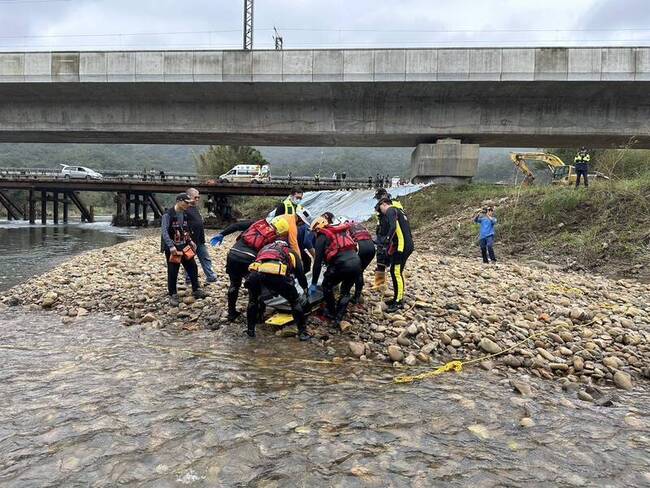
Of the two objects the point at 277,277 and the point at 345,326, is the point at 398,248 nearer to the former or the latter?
the point at 345,326

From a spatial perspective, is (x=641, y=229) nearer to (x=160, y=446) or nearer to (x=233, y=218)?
(x=160, y=446)

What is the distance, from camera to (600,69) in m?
19.0

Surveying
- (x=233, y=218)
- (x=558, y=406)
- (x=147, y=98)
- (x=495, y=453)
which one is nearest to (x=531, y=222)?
(x=558, y=406)

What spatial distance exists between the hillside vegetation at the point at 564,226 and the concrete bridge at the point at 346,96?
5.16 metres

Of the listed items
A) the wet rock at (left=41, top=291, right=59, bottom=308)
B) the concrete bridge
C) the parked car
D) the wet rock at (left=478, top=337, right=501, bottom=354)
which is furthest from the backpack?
the parked car

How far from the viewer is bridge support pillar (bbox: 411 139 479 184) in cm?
2228

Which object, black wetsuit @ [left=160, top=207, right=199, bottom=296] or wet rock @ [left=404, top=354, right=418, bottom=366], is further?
black wetsuit @ [left=160, top=207, right=199, bottom=296]

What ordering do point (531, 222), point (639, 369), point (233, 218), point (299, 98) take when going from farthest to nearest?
point (233, 218)
point (299, 98)
point (531, 222)
point (639, 369)

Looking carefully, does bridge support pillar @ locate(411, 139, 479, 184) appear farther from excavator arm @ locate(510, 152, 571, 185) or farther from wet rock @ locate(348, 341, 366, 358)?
wet rock @ locate(348, 341, 366, 358)

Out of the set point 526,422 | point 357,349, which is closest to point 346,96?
point 357,349

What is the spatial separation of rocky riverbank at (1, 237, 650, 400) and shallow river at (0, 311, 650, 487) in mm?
564

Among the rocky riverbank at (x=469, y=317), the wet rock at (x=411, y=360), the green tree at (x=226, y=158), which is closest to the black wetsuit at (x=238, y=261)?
the rocky riverbank at (x=469, y=317)

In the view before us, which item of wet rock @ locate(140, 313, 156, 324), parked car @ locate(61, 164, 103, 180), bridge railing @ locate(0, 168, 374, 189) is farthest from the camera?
parked car @ locate(61, 164, 103, 180)

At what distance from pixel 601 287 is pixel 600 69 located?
1436 cm
